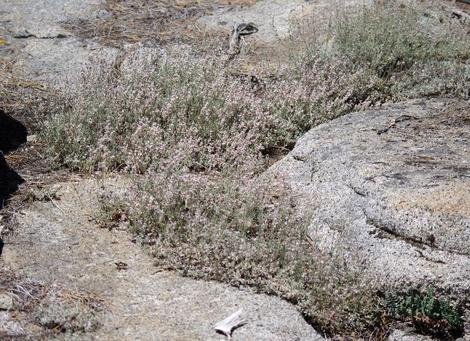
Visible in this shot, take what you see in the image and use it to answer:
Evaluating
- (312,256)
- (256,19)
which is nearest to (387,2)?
(256,19)

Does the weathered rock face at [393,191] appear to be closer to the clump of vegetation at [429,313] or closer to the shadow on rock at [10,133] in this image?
the clump of vegetation at [429,313]

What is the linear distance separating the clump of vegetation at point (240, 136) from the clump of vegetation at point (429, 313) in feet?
0.15

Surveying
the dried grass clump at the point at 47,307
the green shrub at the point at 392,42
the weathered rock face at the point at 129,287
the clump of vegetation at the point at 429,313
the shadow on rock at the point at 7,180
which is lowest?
the clump of vegetation at the point at 429,313

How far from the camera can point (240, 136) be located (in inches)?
204

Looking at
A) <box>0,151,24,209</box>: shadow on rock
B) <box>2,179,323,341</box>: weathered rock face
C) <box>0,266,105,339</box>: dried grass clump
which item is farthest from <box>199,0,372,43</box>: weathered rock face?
<box>0,266,105,339</box>: dried grass clump

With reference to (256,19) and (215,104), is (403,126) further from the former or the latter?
(256,19)

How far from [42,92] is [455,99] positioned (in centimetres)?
334

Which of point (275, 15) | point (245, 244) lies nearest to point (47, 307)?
point (245, 244)

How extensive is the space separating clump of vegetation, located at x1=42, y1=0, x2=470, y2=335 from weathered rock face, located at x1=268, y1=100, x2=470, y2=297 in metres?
0.16

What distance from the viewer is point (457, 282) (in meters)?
3.93

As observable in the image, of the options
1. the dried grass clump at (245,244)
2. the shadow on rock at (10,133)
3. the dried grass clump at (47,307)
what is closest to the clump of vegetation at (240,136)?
the dried grass clump at (245,244)

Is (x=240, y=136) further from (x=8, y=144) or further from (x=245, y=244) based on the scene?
(x=8, y=144)

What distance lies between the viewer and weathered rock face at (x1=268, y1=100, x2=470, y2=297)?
13.2 ft

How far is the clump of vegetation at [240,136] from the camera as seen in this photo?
13.4 ft
